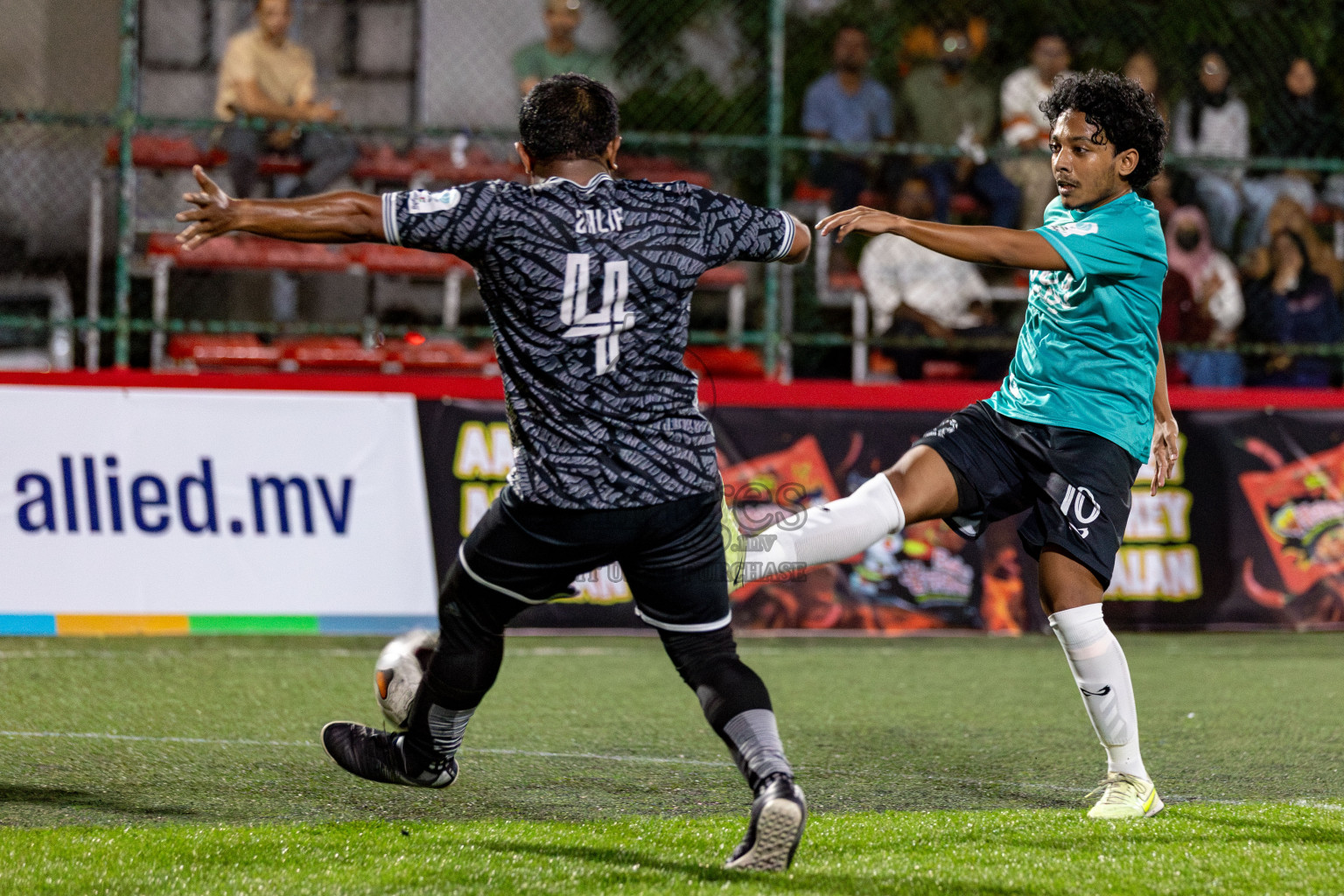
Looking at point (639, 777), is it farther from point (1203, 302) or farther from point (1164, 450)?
point (1203, 302)

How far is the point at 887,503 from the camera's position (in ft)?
14.5

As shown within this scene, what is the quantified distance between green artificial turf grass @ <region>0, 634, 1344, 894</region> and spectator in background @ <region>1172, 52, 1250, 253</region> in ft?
12.4

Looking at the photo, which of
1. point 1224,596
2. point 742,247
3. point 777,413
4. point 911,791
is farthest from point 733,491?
point 742,247

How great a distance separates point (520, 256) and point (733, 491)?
518 cm

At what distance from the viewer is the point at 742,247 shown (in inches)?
138

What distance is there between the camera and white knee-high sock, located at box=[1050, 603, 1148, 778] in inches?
169

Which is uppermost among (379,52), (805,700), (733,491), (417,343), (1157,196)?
(379,52)

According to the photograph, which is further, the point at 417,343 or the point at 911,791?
the point at 417,343

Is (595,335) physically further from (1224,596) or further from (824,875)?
(1224,596)

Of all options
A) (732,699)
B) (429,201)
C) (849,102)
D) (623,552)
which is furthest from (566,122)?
(849,102)

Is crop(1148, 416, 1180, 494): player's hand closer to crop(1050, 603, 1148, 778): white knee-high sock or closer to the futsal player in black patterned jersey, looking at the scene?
crop(1050, 603, 1148, 778): white knee-high sock

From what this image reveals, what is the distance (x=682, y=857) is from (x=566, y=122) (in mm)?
1727

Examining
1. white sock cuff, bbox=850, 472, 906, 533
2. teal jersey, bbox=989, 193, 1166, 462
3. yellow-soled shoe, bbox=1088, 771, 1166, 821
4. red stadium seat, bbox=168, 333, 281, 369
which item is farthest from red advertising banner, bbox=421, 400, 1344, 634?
yellow-soled shoe, bbox=1088, 771, 1166, 821

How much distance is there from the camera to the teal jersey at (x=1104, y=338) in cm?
425
